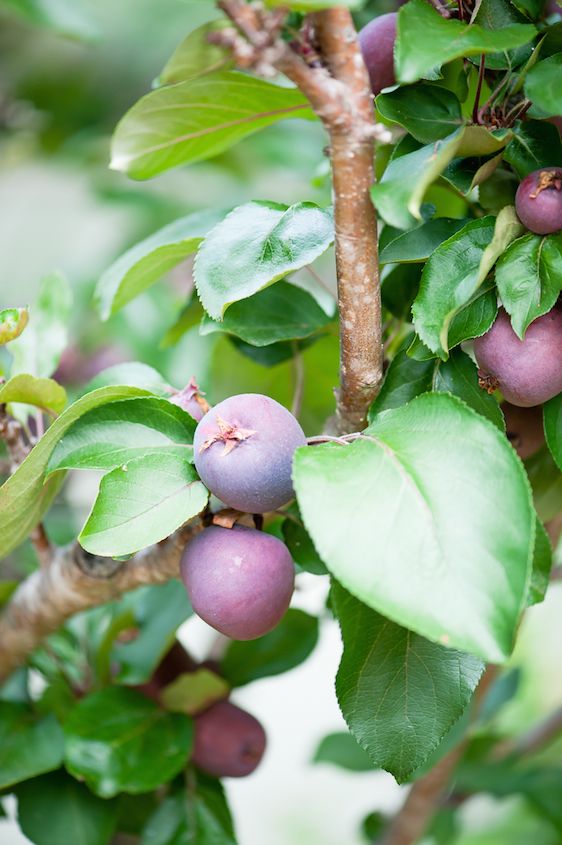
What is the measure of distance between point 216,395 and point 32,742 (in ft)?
0.87

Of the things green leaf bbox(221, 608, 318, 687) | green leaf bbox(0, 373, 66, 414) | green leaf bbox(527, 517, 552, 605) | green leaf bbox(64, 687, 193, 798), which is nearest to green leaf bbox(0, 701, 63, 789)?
green leaf bbox(64, 687, 193, 798)

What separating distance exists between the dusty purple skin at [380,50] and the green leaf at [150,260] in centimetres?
12

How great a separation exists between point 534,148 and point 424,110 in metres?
0.05

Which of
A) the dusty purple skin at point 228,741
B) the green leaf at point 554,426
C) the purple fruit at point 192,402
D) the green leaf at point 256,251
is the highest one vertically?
the green leaf at point 256,251

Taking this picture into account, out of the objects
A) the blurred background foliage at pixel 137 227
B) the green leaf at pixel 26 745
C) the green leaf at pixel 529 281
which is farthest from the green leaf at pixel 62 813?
the green leaf at pixel 529 281

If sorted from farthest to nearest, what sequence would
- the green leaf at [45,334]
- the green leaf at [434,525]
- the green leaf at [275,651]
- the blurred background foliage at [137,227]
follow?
1. the blurred background foliage at [137,227]
2. the green leaf at [275,651]
3. the green leaf at [45,334]
4. the green leaf at [434,525]

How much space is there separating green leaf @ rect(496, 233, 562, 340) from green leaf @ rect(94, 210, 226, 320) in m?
0.17

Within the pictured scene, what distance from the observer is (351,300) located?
42 cm

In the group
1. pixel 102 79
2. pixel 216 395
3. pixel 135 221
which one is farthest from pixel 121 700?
pixel 102 79

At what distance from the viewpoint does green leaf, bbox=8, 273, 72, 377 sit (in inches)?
23.4

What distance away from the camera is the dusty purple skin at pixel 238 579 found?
42 cm

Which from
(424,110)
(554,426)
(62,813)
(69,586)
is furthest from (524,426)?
(62,813)

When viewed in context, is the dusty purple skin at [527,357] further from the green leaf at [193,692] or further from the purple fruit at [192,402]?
the green leaf at [193,692]

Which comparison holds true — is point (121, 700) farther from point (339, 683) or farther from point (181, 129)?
point (181, 129)
